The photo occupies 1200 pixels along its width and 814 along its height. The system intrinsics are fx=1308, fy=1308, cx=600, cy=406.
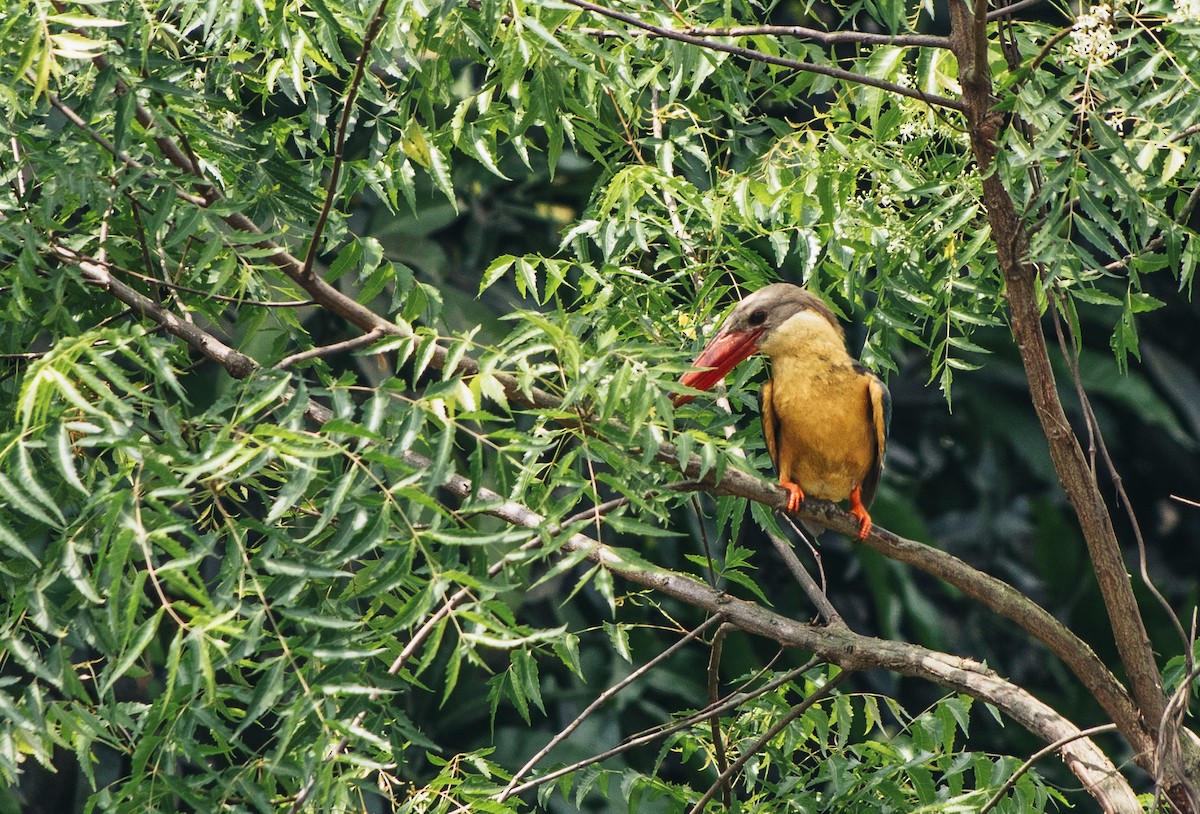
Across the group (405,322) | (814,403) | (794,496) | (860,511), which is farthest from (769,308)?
(405,322)

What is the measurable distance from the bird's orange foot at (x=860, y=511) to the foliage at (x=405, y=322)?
0.79 ft

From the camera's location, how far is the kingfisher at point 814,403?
3.12m

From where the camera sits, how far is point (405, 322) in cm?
205

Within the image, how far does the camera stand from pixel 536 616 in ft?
18.1

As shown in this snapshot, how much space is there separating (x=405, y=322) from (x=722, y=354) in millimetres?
1112

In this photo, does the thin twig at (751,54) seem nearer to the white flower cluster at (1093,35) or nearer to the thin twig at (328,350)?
the white flower cluster at (1093,35)

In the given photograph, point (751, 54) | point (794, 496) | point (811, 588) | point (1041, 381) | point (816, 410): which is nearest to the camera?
point (751, 54)

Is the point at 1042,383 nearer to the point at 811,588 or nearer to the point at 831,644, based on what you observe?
the point at 831,644

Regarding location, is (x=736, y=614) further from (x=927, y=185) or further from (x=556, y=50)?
(x=556, y=50)

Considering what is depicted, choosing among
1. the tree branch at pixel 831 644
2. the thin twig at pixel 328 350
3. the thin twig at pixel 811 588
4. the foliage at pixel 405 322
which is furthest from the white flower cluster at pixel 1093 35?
the thin twig at pixel 328 350

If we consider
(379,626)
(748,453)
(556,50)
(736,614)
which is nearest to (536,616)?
(748,453)

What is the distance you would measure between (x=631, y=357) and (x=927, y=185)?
2.65 feet

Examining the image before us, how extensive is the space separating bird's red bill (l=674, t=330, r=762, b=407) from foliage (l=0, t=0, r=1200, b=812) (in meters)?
0.12

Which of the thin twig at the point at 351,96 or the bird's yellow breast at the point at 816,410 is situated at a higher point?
the thin twig at the point at 351,96
